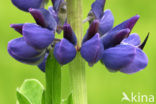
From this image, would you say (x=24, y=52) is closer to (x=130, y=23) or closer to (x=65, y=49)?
(x=65, y=49)

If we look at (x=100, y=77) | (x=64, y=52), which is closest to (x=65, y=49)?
(x=64, y=52)

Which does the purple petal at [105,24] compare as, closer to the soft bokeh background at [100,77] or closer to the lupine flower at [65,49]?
the lupine flower at [65,49]

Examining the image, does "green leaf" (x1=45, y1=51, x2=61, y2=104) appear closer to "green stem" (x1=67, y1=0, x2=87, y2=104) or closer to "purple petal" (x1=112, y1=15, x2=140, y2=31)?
"green stem" (x1=67, y1=0, x2=87, y2=104)

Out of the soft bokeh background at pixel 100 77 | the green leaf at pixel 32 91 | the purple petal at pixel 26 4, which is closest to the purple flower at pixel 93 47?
the purple petal at pixel 26 4

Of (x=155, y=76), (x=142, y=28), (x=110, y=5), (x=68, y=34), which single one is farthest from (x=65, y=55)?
(x=110, y=5)

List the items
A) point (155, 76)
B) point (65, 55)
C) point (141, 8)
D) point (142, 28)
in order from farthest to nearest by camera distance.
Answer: point (141, 8) < point (142, 28) < point (155, 76) < point (65, 55)

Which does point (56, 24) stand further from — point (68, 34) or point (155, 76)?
point (155, 76)

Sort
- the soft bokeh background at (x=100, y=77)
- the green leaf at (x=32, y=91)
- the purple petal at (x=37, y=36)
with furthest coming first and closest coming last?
the soft bokeh background at (x=100, y=77) → the green leaf at (x=32, y=91) → the purple petal at (x=37, y=36)
